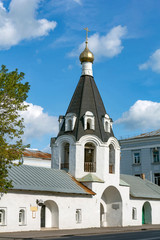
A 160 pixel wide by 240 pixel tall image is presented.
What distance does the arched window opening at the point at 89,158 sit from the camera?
95.4ft

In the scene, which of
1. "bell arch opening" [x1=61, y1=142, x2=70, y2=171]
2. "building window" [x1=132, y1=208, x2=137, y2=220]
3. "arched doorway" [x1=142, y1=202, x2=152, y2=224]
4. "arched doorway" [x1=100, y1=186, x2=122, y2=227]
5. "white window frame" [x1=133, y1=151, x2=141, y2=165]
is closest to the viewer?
"arched doorway" [x1=100, y1=186, x2=122, y2=227]

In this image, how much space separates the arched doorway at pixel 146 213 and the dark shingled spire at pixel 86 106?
8.47m

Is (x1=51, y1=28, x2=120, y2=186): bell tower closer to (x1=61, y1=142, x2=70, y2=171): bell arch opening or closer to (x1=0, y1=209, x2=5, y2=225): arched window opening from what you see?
(x1=61, y1=142, x2=70, y2=171): bell arch opening

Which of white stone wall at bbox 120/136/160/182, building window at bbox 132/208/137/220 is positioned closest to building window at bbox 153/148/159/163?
white stone wall at bbox 120/136/160/182

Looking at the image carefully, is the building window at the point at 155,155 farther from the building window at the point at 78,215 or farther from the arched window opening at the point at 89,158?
the building window at the point at 78,215

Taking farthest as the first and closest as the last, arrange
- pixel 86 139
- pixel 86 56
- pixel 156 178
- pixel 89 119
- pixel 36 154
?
pixel 36 154 < pixel 156 178 < pixel 86 56 < pixel 89 119 < pixel 86 139

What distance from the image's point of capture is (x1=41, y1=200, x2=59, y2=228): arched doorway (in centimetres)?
2506

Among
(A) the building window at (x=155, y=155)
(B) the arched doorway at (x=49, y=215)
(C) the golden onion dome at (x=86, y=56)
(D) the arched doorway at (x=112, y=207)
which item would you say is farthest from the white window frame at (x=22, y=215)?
(A) the building window at (x=155, y=155)

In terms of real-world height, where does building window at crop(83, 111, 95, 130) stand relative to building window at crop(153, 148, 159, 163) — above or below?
above

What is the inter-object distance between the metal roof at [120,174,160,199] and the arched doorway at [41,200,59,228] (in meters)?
8.39

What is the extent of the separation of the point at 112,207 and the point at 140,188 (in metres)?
5.19

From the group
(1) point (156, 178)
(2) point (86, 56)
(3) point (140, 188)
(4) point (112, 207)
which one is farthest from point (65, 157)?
(1) point (156, 178)

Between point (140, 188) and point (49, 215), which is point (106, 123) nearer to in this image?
point (140, 188)

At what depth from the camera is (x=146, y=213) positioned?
34.8 meters
